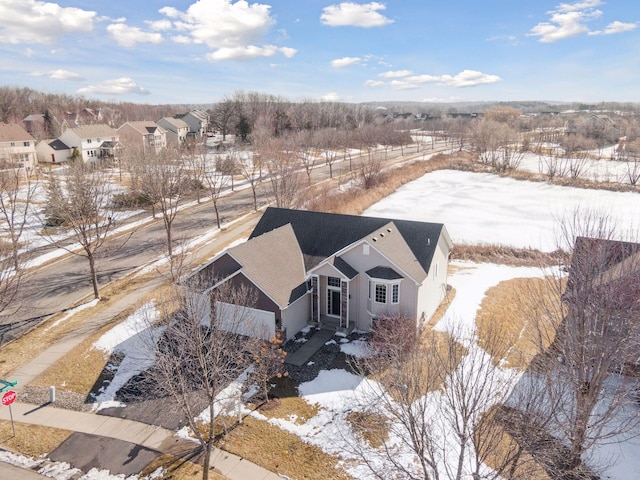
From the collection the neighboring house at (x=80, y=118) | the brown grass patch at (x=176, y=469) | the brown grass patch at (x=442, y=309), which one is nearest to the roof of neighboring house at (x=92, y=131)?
the neighboring house at (x=80, y=118)

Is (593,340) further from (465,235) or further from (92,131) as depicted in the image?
(92,131)

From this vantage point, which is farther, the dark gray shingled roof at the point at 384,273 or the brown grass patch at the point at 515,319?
the dark gray shingled roof at the point at 384,273

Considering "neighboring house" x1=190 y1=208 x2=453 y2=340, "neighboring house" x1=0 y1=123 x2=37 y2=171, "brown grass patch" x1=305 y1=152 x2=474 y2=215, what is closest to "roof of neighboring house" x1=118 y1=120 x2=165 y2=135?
"neighboring house" x1=0 y1=123 x2=37 y2=171

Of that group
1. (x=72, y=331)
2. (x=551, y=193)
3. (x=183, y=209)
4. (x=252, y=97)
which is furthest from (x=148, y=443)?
(x=252, y=97)

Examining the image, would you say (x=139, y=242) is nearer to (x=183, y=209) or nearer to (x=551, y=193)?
(x=183, y=209)

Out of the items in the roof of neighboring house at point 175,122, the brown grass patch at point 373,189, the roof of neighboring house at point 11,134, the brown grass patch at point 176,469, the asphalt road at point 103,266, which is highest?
the roof of neighboring house at point 175,122

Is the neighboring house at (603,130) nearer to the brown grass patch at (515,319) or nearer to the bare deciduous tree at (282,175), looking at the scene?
the bare deciduous tree at (282,175)

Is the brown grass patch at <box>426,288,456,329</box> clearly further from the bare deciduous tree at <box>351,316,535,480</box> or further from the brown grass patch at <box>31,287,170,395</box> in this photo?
the brown grass patch at <box>31,287,170,395</box>
